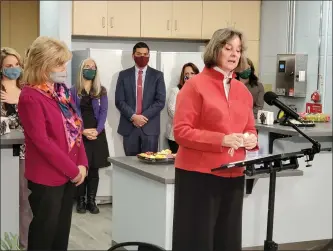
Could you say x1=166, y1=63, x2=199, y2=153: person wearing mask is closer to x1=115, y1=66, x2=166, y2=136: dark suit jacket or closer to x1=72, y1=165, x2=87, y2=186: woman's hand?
x1=115, y1=66, x2=166, y2=136: dark suit jacket

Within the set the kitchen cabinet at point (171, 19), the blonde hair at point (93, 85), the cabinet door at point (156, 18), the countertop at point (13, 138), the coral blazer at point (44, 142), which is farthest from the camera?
the cabinet door at point (156, 18)

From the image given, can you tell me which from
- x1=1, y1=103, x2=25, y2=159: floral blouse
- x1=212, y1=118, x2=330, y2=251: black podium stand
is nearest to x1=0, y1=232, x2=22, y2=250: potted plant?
x1=212, y1=118, x2=330, y2=251: black podium stand

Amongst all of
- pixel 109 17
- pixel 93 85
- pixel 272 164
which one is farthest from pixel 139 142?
pixel 272 164

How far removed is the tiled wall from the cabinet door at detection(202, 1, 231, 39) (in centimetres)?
21

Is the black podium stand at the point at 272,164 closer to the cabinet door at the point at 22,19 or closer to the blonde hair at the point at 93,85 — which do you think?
the blonde hair at the point at 93,85

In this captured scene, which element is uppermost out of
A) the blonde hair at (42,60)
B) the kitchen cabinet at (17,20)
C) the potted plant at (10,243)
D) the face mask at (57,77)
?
the kitchen cabinet at (17,20)

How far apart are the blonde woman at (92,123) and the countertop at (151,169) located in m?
0.40

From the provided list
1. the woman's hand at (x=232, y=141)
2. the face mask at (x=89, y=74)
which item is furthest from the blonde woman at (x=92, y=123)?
the woman's hand at (x=232, y=141)

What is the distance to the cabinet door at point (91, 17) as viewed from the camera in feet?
10.7

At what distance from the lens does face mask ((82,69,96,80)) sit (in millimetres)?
2840

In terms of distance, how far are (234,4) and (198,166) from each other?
5.97 feet

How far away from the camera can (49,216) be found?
5.84 ft

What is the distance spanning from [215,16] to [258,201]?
1.18m

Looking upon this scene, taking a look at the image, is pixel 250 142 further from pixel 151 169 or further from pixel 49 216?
pixel 151 169
